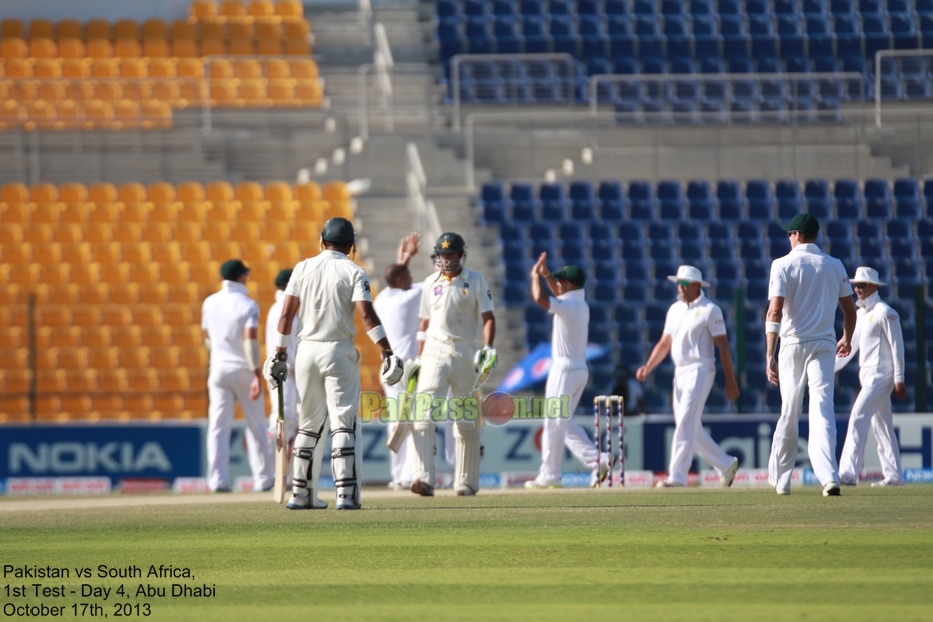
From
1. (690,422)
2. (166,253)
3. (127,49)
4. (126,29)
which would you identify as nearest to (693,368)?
(690,422)

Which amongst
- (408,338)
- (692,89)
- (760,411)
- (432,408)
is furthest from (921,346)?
(692,89)

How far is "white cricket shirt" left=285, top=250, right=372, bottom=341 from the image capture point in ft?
34.7

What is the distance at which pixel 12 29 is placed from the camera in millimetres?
28688

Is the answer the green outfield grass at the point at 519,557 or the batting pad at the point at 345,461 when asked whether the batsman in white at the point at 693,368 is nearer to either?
the green outfield grass at the point at 519,557

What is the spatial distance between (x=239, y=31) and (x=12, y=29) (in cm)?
433

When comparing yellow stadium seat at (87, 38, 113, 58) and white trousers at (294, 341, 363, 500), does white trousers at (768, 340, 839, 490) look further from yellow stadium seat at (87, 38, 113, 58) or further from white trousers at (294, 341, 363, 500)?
yellow stadium seat at (87, 38, 113, 58)

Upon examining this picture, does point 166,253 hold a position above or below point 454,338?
above

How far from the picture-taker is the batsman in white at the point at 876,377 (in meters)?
13.4

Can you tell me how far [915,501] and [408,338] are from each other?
215 inches

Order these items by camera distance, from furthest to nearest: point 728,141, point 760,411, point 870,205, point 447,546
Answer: point 728,141, point 870,205, point 760,411, point 447,546

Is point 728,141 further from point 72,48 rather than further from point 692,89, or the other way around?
point 72,48

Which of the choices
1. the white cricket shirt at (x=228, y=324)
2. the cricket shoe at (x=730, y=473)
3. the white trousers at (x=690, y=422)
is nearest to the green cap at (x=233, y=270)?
the white cricket shirt at (x=228, y=324)

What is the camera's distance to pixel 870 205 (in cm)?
2330
